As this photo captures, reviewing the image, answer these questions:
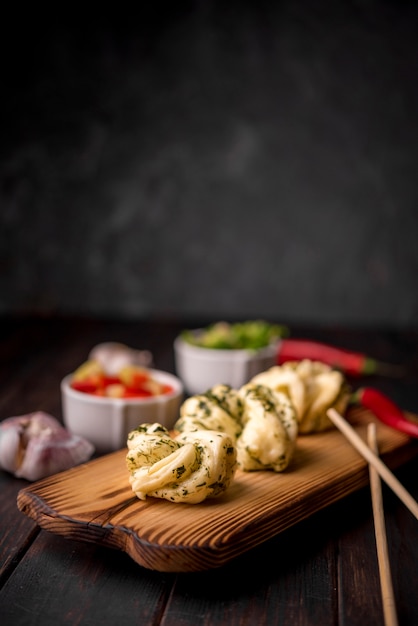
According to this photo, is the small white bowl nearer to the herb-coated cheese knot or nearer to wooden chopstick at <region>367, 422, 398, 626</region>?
the herb-coated cheese knot

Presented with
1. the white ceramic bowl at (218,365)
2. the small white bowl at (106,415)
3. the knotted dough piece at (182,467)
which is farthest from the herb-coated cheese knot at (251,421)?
the white ceramic bowl at (218,365)

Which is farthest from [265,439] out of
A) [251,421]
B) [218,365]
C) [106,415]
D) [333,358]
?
[333,358]

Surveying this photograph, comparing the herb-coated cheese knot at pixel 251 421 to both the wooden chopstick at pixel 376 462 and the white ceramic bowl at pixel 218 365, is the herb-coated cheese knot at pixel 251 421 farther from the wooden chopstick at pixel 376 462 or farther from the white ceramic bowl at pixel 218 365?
the white ceramic bowl at pixel 218 365

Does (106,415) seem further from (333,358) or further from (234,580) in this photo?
(333,358)

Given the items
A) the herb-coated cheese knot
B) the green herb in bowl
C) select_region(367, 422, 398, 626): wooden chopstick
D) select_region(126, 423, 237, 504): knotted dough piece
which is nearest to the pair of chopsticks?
select_region(367, 422, 398, 626): wooden chopstick

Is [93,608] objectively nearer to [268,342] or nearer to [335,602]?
[335,602]

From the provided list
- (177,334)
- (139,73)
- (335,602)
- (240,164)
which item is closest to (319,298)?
(240,164)
